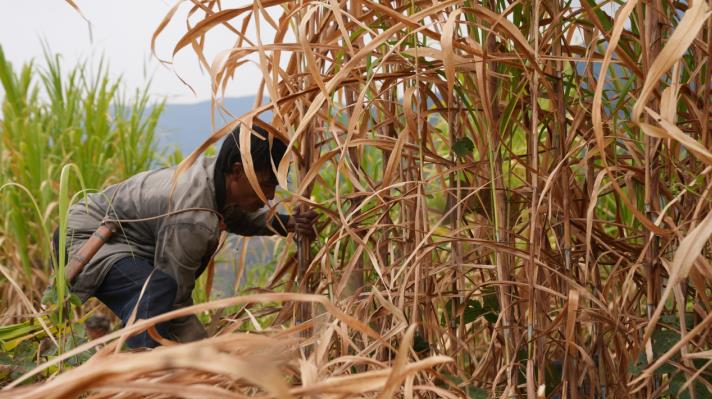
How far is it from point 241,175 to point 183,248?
0.20 meters

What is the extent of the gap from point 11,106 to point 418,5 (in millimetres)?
2856

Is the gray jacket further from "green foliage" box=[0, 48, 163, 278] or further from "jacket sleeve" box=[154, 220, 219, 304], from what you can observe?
"green foliage" box=[0, 48, 163, 278]

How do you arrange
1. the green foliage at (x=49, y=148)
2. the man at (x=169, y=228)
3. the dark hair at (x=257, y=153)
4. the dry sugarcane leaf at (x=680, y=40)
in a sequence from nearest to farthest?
the dry sugarcane leaf at (x=680, y=40) → the dark hair at (x=257, y=153) → the man at (x=169, y=228) → the green foliage at (x=49, y=148)

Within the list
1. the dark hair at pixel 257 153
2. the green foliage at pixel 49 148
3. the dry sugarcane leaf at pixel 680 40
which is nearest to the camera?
the dry sugarcane leaf at pixel 680 40

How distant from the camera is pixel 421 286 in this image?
Answer: 3.47ft

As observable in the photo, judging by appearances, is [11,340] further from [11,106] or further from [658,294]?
[11,106]

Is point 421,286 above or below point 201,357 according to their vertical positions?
below

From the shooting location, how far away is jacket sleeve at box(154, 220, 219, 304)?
5.60 ft

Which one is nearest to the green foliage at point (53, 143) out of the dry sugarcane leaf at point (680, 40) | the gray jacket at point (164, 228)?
the gray jacket at point (164, 228)

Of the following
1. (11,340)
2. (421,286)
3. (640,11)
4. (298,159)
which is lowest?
(11,340)

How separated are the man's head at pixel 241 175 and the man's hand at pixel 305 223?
0.29 metres

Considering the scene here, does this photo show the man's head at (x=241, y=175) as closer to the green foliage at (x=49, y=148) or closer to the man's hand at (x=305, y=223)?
the man's hand at (x=305, y=223)

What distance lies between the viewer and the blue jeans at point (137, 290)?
5.76ft

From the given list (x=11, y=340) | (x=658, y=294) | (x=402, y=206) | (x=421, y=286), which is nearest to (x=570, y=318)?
(x=658, y=294)
